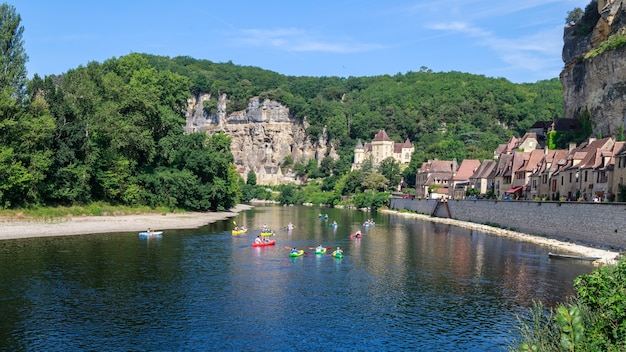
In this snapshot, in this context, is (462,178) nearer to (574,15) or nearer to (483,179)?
(483,179)

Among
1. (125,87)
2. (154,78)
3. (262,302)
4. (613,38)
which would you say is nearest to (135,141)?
(125,87)

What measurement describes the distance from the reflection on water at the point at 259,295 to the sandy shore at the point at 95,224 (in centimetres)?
407

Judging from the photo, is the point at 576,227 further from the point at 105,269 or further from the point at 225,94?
the point at 225,94

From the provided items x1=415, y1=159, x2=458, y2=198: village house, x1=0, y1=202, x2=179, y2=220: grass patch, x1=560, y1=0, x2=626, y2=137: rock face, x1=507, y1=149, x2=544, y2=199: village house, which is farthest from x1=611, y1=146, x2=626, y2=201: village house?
x1=415, y1=159, x2=458, y2=198: village house

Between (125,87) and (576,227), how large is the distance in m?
48.4

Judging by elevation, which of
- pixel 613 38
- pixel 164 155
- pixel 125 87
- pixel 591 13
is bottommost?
pixel 164 155

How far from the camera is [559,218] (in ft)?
155

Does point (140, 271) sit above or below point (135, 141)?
below

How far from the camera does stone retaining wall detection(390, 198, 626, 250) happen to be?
38.4 meters

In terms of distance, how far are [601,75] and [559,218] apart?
2543 cm

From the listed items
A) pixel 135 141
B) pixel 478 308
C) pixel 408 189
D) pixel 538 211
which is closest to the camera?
pixel 478 308

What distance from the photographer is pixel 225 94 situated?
7520 inches

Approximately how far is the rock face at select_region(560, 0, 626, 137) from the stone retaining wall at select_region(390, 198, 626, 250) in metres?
15.2

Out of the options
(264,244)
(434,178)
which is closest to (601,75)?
(434,178)
